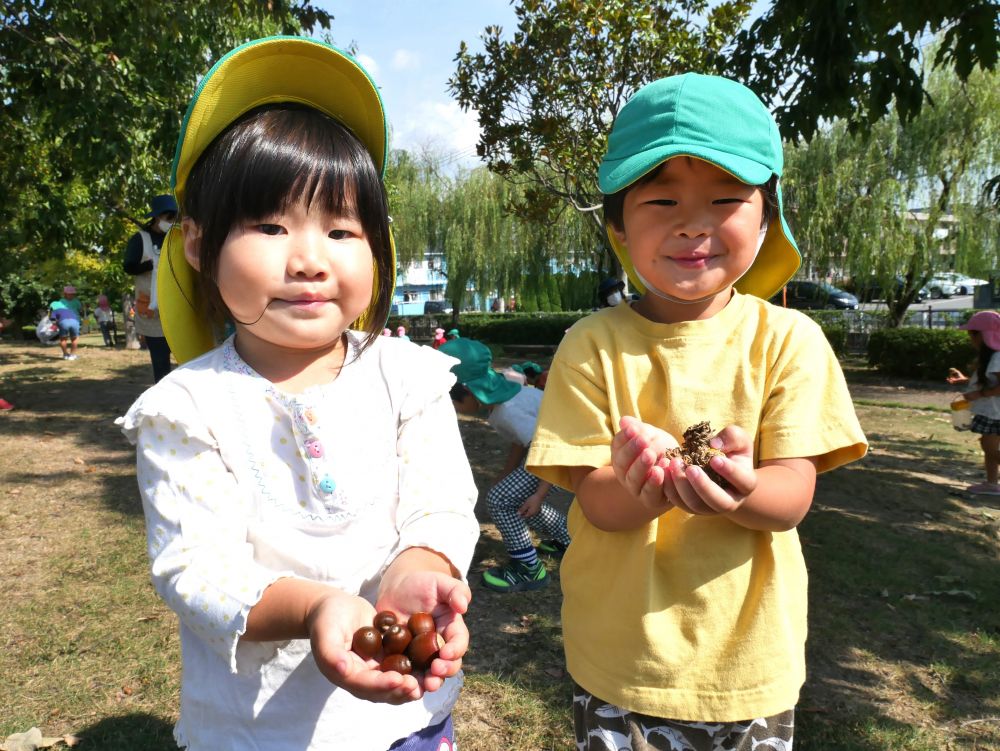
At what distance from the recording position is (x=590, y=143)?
400 inches

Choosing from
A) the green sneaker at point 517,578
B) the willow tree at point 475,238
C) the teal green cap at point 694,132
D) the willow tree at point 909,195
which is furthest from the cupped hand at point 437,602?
the willow tree at point 475,238

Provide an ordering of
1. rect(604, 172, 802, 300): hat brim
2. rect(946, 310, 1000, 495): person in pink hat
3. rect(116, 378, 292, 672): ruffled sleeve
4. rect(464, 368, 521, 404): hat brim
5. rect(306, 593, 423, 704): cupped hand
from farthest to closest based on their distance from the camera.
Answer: rect(946, 310, 1000, 495): person in pink hat
rect(464, 368, 521, 404): hat brim
rect(604, 172, 802, 300): hat brim
rect(116, 378, 292, 672): ruffled sleeve
rect(306, 593, 423, 704): cupped hand

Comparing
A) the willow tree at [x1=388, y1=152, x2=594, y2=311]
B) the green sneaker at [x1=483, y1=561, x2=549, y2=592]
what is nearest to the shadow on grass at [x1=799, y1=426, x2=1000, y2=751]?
the green sneaker at [x1=483, y1=561, x2=549, y2=592]

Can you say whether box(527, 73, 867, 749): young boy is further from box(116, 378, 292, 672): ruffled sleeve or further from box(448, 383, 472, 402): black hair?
box(448, 383, 472, 402): black hair

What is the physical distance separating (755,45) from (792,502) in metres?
5.52

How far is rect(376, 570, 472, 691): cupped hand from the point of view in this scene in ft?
3.42

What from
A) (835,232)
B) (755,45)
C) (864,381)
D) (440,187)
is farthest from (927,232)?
(440,187)

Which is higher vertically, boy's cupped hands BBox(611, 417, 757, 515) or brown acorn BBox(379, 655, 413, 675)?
boy's cupped hands BBox(611, 417, 757, 515)

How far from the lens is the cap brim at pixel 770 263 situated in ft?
5.40

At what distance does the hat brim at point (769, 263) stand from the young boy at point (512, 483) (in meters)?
2.44

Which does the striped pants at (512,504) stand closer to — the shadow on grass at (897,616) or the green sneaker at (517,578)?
the green sneaker at (517,578)

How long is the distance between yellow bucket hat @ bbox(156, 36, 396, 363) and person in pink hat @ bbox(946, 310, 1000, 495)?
6.40 m

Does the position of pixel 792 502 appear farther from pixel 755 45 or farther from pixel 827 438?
pixel 755 45

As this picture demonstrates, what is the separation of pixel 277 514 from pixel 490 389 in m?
3.16
